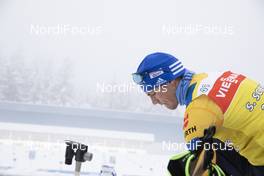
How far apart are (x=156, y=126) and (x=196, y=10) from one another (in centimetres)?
88

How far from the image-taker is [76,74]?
2.98 meters

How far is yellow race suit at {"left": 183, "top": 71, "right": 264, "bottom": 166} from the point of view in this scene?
1.12 metres

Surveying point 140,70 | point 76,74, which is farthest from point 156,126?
point 140,70

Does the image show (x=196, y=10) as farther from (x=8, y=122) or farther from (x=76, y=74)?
(x=8, y=122)

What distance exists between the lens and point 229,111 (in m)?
1.17
